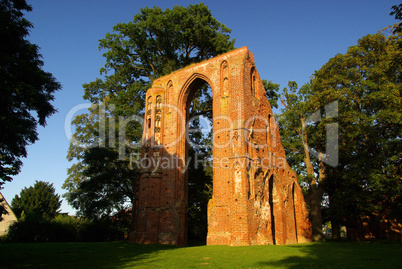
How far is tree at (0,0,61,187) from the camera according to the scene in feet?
22.9

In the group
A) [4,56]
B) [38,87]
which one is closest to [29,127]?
[38,87]

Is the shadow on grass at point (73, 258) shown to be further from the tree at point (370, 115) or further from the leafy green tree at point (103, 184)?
the tree at point (370, 115)

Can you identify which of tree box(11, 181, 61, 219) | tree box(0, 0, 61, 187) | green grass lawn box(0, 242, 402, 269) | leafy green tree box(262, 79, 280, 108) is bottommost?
green grass lawn box(0, 242, 402, 269)

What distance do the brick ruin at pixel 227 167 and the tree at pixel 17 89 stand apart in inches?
301

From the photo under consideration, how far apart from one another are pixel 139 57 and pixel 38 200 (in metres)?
19.3

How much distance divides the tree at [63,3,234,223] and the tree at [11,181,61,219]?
34.5 feet

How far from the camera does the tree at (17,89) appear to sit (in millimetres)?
6992

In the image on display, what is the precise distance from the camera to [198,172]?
22031 mm

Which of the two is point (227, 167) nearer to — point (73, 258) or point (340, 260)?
point (340, 260)

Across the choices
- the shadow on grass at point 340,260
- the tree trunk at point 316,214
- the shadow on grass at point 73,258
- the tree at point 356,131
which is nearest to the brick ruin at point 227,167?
the tree trunk at point 316,214

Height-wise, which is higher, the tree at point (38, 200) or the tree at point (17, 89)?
the tree at point (17, 89)

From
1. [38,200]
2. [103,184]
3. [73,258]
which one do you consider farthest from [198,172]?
[38,200]

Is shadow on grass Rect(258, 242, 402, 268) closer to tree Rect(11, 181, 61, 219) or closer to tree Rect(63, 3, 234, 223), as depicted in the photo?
tree Rect(63, 3, 234, 223)

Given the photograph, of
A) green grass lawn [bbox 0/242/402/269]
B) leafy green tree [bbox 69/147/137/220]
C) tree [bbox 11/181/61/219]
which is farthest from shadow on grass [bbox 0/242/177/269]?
tree [bbox 11/181/61/219]
